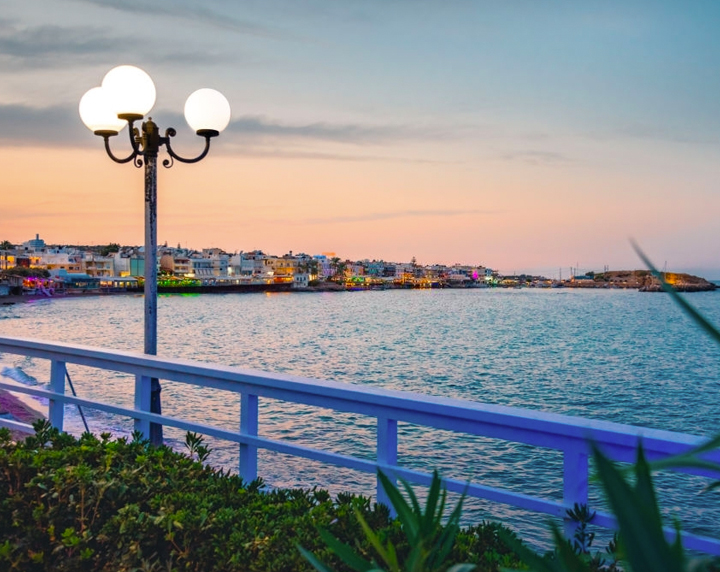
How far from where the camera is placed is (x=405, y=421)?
3246 mm

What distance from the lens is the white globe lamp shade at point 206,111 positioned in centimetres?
701

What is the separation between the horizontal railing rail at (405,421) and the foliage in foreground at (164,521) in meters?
0.34

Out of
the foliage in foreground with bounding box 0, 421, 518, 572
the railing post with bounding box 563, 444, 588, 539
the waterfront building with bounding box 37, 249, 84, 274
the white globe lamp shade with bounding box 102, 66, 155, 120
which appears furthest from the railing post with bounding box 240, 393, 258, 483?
the waterfront building with bounding box 37, 249, 84, 274

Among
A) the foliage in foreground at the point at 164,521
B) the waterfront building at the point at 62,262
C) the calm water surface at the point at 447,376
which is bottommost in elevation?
the calm water surface at the point at 447,376

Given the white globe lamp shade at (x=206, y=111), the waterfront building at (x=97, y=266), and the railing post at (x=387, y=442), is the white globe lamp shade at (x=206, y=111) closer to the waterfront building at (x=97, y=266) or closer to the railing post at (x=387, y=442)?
the railing post at (x=387, y=442)

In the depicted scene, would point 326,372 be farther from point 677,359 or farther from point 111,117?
point 111,117

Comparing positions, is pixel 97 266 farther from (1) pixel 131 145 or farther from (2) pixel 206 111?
(1) pixel 131 145

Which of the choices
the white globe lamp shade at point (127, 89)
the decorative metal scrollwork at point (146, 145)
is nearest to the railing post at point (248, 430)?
the decorative metal scrollwork at point (146, 145)

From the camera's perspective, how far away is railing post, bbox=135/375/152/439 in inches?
189

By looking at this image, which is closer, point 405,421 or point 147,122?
point 405,421

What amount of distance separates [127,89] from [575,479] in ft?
18.1

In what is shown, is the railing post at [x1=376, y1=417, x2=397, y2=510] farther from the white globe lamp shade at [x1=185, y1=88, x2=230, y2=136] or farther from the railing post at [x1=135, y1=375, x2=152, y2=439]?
the white globe lamp shade at [x1=185, y1=88, x2=230, y2=136]

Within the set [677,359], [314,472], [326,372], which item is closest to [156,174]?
[314,472]

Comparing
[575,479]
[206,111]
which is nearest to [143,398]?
[575,479]
